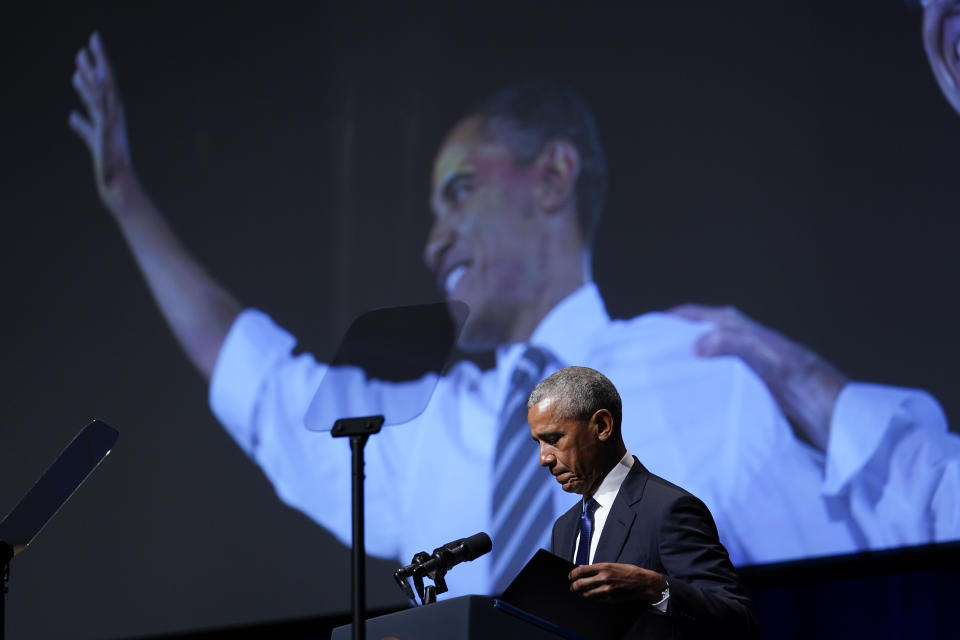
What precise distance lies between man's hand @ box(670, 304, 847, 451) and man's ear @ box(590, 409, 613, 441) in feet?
7.13

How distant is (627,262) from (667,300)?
0.72ft

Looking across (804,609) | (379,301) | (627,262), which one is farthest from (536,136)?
(804,609)

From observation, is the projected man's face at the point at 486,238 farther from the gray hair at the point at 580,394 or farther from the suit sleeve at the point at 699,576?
the suit sleeve at the point at 699,576

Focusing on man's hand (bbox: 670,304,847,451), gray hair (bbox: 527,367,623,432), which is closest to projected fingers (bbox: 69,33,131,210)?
man's hand (bbox: 670,304,847,451)

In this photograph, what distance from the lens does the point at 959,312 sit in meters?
4.56

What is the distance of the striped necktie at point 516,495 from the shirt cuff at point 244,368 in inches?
33.8

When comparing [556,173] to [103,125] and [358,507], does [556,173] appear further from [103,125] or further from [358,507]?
[358,507]

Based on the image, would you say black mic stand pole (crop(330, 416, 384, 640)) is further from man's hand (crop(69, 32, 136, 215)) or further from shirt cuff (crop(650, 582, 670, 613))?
man's hand (crop(69, 32, 136, 215))

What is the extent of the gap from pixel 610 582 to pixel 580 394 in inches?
18.2

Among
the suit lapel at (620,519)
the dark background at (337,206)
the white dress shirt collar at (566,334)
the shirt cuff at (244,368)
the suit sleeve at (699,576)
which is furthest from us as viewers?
the white dress shirt collar at (566,334)

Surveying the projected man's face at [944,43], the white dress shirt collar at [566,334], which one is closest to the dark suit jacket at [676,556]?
the white dress shirt collar at [566,334]

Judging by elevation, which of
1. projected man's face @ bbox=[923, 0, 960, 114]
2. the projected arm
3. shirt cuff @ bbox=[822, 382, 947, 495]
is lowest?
shirt cuff @ bbox=[822, 382, 947, 495]

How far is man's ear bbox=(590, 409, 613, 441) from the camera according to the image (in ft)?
7.48

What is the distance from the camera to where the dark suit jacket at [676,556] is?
6.75 feet
